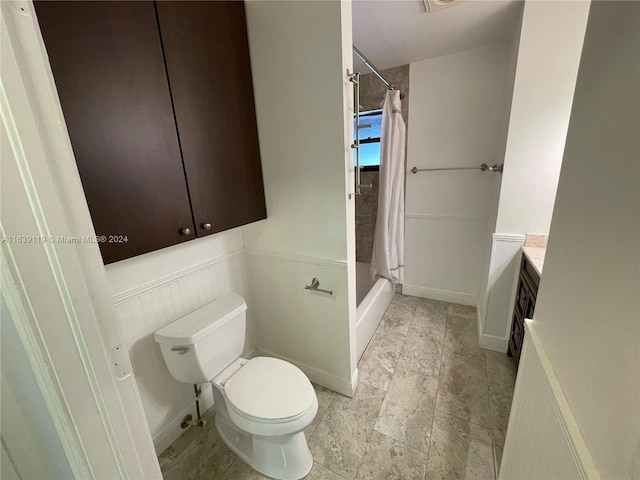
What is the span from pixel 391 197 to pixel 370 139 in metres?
0.73

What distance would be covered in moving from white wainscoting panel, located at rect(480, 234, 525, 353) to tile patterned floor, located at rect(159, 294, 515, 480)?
0.41 feet

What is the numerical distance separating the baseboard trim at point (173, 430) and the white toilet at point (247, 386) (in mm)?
269

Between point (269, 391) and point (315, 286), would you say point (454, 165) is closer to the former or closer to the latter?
point (315, 286)

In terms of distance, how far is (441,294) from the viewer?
277 centimetres

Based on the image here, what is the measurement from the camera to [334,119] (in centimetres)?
130

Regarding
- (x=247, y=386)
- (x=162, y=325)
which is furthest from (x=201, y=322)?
(x=247, y=386)

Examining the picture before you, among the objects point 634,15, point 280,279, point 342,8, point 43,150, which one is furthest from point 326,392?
point 342,8

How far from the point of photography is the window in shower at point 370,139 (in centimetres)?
268

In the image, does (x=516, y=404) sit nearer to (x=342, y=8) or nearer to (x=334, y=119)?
(x=334, y=119)

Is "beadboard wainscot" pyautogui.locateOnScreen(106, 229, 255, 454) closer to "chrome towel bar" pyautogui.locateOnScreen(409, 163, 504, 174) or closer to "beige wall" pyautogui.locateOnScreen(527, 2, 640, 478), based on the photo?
"beige wall" pyautogui.locateOnScreen(527, 2, 640, 478)

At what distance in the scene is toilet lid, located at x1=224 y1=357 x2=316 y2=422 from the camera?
1.15m

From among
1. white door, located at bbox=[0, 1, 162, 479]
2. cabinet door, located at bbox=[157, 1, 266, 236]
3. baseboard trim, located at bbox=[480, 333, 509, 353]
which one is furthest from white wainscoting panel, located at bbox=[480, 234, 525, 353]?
white door, located at bbox=[0, 1, 162, 479]

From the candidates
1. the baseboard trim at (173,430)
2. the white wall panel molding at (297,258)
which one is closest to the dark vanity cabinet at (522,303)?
the white wall panel molding at (297,258)

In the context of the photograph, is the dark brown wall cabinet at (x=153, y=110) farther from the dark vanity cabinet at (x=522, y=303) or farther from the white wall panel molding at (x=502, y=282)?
the white wall panel molding at (x=502, y=282)
